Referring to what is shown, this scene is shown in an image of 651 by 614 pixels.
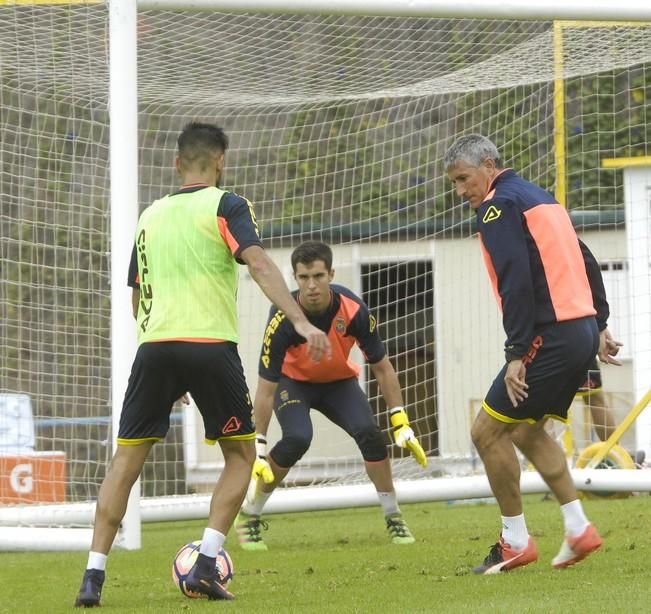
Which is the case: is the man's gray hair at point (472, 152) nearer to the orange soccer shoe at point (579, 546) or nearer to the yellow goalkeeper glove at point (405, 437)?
the orange soccer shoe at point (579, 546)

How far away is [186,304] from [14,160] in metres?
5.12

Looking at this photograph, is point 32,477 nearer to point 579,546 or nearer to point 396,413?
point 396,413

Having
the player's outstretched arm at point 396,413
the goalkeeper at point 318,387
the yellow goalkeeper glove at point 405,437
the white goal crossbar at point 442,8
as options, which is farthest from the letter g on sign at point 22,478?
the white goal crossbar at point 442,8

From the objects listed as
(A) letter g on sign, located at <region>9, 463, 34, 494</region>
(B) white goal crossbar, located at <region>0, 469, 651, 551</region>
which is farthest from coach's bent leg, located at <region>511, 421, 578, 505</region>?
(A) letter g on sign, located at <region>9, 463, 34, 494</region>

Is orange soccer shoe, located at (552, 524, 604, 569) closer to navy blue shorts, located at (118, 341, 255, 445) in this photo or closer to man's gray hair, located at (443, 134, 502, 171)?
navy blue shorts, located at (118, 341, 255, 445)

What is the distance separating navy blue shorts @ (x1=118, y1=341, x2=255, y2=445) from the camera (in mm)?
5652

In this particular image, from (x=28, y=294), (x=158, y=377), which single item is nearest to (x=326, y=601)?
(x=158, y=377)

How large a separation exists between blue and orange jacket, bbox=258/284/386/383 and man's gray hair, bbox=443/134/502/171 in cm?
218

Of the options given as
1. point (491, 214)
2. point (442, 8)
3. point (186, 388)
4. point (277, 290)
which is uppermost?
point (442, 8)

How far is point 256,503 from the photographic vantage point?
8680 millimetres

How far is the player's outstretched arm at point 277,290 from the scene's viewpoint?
5.36 m

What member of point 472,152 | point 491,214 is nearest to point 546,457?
point 491,214

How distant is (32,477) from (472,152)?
572 centimetres

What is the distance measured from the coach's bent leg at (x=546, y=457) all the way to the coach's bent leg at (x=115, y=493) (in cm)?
172
